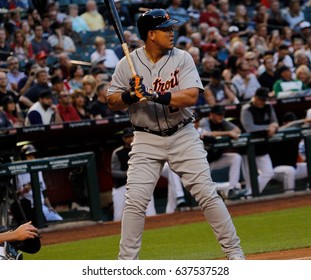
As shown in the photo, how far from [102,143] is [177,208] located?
5.34ft

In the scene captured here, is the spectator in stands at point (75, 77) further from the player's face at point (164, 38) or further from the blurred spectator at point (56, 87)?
the player's face at point (164, 38)

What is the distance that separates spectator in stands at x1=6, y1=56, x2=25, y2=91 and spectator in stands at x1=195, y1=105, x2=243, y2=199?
3090 mm

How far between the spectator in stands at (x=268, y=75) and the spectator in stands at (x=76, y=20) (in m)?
3.66

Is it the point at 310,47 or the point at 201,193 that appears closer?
the point at 201,193

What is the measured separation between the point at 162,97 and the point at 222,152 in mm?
7897

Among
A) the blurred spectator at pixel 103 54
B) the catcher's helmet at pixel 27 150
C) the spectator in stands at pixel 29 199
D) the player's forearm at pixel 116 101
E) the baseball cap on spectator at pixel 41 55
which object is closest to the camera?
the player's forearm at pixel 116 101

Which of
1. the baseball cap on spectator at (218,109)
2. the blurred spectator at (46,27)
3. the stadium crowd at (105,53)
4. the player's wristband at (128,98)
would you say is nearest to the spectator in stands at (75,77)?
the stadium crowd at (105,53)

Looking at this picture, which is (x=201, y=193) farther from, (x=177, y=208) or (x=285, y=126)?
(x=285, y=126)

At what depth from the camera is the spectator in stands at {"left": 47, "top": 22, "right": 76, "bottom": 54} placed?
692 inches

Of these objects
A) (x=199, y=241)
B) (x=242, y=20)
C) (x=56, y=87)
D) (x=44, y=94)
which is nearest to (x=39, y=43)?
(x=56, y=87)

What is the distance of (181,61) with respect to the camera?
7.24m

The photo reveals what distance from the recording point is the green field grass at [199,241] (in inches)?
372

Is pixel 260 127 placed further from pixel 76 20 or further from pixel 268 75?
pixel 76 20

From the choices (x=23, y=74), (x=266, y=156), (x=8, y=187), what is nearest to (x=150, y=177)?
(x=8, y=187)
